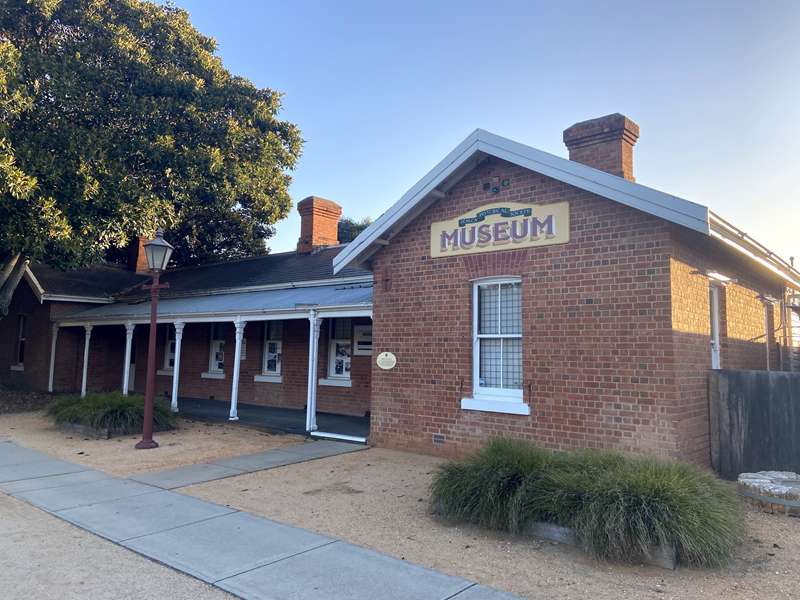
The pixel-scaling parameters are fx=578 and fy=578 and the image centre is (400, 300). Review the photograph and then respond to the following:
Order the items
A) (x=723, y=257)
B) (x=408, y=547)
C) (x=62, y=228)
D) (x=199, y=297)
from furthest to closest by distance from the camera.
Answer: (x=199, y=297) < (x=62, y=228) < (x=723, y=257) < (x=408, y=547)

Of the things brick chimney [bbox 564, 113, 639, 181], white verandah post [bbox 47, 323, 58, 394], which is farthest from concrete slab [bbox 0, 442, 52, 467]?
brick chimney [bbox 564, 113, 639, 181]

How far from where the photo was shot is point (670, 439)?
7152 mm

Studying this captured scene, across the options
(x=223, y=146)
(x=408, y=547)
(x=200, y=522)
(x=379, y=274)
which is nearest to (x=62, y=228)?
(x=223, y=146)

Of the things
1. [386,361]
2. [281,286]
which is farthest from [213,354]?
[386,361]

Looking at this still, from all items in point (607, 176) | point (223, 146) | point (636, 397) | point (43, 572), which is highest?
point (223, 146)

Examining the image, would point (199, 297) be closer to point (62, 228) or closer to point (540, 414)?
point (62, 228)

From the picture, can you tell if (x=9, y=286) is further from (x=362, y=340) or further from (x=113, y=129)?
(x=362, y=340)

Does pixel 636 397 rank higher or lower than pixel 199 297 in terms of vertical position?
lower

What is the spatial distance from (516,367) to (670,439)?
2.37 m

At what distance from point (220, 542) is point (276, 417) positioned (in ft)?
27.1

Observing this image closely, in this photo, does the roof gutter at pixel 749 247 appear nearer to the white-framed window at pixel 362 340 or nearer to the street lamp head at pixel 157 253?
the white-framed window at pixel 362 340

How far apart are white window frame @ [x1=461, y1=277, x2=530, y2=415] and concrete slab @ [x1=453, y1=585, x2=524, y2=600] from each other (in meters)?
4.21

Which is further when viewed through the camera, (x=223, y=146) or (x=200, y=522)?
(x=223, y=146)

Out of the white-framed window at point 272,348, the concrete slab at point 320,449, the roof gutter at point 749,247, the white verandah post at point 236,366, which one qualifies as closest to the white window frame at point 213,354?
the white-framed window at point 272,348
